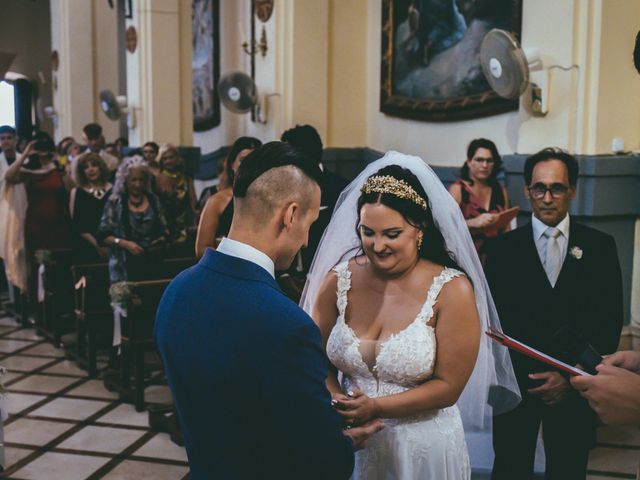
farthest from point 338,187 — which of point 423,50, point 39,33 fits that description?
point 39,33

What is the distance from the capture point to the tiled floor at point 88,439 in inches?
168

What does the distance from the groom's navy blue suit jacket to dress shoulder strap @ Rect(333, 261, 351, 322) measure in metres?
0.79

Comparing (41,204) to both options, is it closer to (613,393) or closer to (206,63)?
(206,63)

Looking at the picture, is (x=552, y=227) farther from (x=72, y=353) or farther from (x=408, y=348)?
(x=72, y=353)

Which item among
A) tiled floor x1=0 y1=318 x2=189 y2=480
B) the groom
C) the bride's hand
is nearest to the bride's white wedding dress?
the bride's hand

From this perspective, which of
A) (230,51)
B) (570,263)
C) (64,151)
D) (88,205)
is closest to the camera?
(570,263)

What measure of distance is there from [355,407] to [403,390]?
0.27 meters

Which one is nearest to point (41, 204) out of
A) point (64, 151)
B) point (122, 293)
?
point (122, 293)

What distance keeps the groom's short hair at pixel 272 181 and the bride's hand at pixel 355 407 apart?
0.68m

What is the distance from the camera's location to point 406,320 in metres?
2.48

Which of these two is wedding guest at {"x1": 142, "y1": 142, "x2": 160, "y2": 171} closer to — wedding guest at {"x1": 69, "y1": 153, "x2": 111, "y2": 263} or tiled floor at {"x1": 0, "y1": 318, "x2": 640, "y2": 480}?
wedding guest at {"x1": 69, "y1": 153, "x2": 111, "y2": 263}

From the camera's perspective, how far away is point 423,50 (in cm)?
720

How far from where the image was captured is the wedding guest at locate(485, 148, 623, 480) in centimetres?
303

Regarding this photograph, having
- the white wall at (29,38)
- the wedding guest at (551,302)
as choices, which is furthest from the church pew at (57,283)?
the white wall at (29,38)
